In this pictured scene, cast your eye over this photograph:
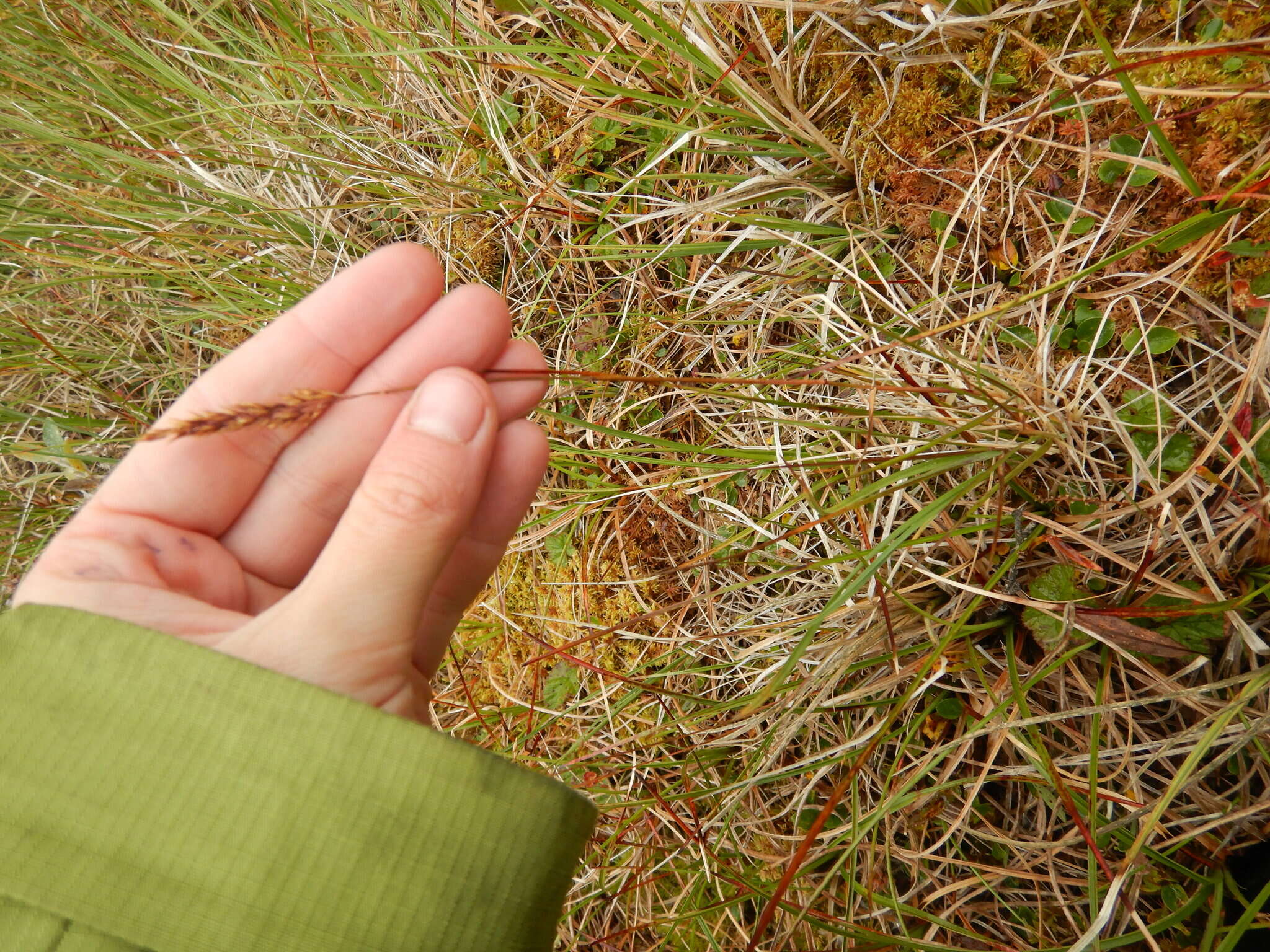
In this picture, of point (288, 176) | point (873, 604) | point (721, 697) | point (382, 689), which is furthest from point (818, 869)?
point (288, 176)

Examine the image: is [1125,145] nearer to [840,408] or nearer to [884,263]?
[884,263]

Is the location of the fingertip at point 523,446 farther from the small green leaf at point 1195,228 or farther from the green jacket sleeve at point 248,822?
the small green leaf at point 1195,228

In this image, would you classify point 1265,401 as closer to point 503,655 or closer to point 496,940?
point 496,940

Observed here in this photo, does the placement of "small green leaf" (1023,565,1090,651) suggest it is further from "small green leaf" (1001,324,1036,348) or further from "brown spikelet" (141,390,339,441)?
"brown spikelet" (141,390,339,441)

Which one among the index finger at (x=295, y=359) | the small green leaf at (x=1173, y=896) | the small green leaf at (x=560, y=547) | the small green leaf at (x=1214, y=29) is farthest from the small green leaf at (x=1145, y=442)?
the index finger at (x=295, y=359)

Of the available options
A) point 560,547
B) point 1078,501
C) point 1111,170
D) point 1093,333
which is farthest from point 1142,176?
point 560,547

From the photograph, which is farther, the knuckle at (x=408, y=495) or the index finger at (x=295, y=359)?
the index finger at (x=295, y=359)
